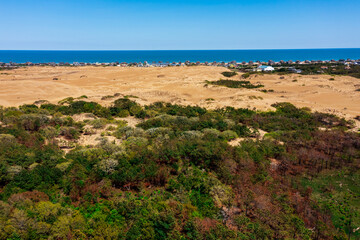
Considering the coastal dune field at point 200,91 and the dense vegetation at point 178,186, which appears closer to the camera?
the dense vegetation at point 178,186

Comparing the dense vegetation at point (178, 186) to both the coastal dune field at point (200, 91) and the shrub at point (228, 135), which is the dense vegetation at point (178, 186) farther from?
the coastal dune field at point (200, 91)

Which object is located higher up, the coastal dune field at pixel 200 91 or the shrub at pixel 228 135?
the coastal dune field at pixel 200 91

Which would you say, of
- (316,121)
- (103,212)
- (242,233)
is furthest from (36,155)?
(316,121)

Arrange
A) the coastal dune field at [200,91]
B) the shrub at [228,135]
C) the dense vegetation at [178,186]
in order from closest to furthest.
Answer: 1. the dense vegetation at [178,186]
2. the shrub at [228,135]
3. the coastal dune field at [200,91]

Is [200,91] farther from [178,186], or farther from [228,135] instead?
[178,186]

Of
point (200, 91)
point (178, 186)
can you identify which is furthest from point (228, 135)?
point (200, 91)

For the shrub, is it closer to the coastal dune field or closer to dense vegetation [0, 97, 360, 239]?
dense vegetation [0, 97, 360, 239]

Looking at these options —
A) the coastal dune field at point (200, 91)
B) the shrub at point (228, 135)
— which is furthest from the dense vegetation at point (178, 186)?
the coastal dune field at point (200, 91)
